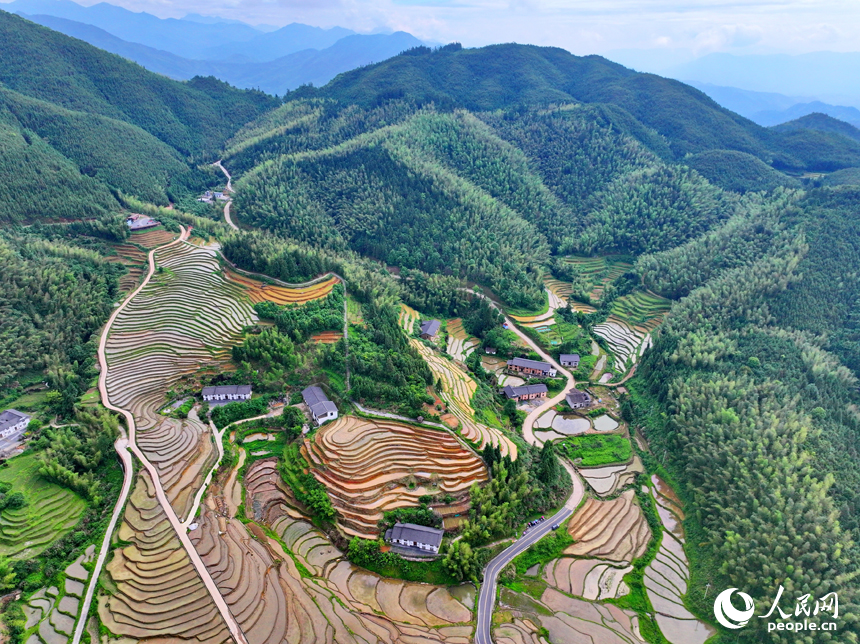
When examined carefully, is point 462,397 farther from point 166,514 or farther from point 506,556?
point 166,514

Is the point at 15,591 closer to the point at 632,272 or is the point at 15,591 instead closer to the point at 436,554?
the point at 436,554

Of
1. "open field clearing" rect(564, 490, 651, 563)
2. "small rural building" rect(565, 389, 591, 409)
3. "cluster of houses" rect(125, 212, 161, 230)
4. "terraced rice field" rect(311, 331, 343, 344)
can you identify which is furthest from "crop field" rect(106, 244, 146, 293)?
"open field clearing" rect(564, 490, 651, 563)

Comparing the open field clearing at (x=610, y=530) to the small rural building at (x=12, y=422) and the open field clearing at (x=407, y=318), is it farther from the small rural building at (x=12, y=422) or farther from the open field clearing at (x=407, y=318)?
Result: the small rural building at (x=12, y=422)

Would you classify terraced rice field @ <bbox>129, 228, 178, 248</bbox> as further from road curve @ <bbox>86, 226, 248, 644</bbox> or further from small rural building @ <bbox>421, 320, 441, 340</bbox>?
small rural building @ <bbox>421, 320, 441, 340</bbox>

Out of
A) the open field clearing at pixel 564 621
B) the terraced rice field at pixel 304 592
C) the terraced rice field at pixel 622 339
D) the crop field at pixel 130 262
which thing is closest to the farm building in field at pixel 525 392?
the terraced rice field at pixel 622 339

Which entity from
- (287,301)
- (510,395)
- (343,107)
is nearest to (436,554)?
(510,395)

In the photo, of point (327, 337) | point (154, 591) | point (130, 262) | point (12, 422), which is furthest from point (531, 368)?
point (130, 262)
